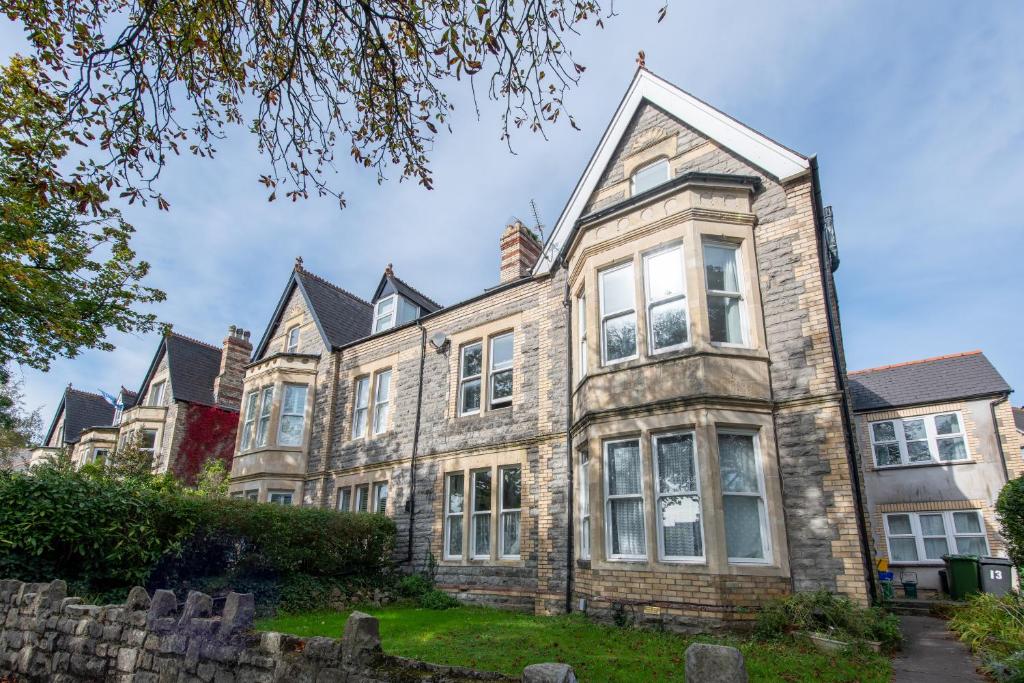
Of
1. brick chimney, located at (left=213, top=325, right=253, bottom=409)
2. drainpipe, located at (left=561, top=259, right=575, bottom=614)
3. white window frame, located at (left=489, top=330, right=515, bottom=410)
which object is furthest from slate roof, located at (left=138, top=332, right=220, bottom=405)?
drainpipe, located at (left=561, top=259, right=575, bottom=614)

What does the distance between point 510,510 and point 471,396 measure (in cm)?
319

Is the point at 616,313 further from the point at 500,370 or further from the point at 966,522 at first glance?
the point at 966,522

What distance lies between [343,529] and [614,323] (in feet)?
25.8

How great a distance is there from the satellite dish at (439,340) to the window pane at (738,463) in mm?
8308

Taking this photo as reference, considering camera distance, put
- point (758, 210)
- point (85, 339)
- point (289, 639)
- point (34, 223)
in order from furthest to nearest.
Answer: point (85, 339) → point (34, 223) → point (758, 210) → point (289, 639)

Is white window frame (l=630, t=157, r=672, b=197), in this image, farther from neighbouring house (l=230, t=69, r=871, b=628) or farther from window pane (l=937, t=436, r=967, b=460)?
window pane (l=937, t=436, r=967, b=460)

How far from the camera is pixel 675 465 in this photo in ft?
32.2

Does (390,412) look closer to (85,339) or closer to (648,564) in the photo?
(85,339)

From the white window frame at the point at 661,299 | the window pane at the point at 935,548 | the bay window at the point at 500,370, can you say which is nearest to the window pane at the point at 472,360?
the bay window at the point at 500,370

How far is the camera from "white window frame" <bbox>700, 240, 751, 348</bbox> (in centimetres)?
1023

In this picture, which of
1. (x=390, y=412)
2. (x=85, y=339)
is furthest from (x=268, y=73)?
(x=85, y=339)

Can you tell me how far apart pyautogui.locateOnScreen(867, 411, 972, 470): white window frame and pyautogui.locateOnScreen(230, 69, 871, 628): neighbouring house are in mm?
10432

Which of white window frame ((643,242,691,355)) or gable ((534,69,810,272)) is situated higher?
gable ((534,69,810,272))

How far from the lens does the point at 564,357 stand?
13.0 meters
